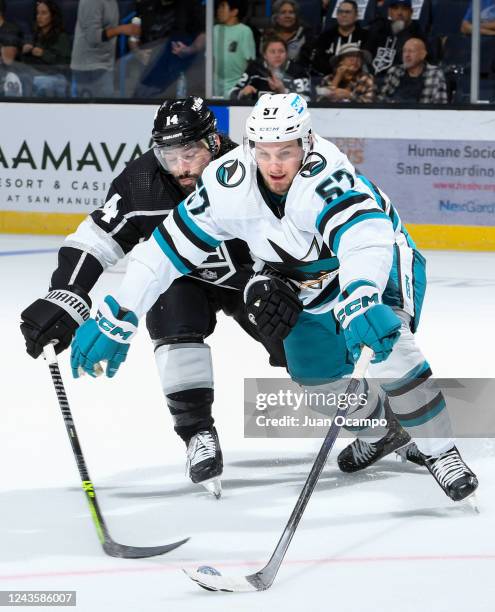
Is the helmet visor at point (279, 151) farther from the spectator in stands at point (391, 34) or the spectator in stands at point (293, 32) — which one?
the spectator in stands at point (293, 32)

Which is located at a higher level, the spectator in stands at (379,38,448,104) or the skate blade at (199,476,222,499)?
the spectator in stands at (379,38,448,104)

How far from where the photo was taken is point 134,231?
11.2 feet

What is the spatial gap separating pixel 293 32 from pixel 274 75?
11.7 inches

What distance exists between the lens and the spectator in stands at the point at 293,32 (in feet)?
26.7

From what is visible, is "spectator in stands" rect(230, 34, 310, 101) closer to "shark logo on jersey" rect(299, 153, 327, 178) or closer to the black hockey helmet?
the black hockey helmet

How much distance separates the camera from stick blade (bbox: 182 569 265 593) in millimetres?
2410

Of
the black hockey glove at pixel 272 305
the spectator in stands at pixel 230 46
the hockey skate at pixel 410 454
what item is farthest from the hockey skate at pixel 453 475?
the spectator in stands at pixel 230 46

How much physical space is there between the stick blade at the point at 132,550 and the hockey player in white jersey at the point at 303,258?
1.50 feet

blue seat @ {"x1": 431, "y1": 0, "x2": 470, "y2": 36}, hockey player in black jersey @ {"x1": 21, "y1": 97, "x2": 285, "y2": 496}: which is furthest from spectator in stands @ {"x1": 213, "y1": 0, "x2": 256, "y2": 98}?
hockey player in black jersey @ {"x1": 21, "y1": 97, "x2": 285, "y2": 496}

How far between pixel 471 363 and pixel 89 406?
1.49 m

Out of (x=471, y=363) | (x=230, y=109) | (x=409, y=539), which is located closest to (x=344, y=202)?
(x=409, y=539)

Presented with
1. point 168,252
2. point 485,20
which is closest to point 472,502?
point 168,252

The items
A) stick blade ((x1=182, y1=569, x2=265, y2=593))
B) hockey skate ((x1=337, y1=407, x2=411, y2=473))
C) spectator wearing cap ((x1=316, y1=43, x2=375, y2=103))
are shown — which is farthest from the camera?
spectator wearing cap ((x1=316, y1=43, x2=375, y2=103))

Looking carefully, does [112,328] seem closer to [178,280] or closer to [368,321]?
[178,280]
